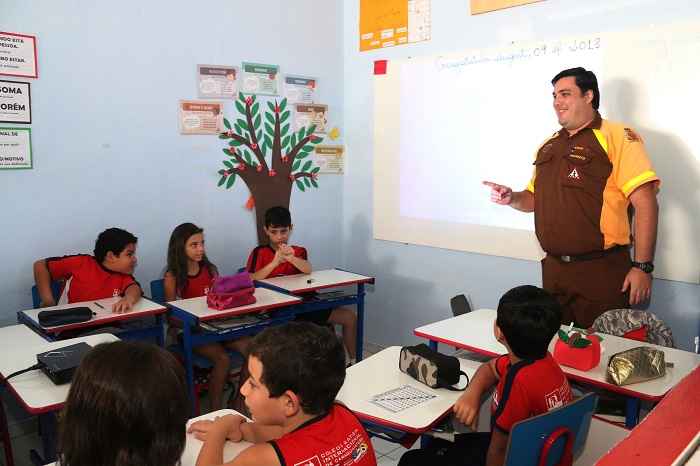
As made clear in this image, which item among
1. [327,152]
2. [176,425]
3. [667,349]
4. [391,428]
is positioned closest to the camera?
[176,425]

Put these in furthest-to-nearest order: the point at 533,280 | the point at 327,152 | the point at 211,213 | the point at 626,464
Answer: the point at 327,152 → the point at 211,213 → the point at 533,280 → the point at 626,464

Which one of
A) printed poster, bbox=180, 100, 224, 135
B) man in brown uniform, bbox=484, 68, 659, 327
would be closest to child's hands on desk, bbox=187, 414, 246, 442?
man in brown uniform, bbox=484, 68, 659, 327

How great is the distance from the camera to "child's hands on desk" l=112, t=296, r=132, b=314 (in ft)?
9.71

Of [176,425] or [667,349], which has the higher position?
[176,425]

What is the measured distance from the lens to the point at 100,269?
10.9 feet

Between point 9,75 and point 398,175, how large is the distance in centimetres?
258

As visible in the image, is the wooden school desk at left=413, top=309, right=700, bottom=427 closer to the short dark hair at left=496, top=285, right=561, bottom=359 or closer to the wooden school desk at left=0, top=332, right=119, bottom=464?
the short dark hair at left=496, top=285, right=561, bottom=359

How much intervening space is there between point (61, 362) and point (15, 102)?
1.87m

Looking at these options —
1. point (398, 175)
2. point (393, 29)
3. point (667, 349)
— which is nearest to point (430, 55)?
point (393, 29)

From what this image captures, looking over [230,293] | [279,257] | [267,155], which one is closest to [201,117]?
[267,155]

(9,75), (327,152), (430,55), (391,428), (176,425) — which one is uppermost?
(430,55)

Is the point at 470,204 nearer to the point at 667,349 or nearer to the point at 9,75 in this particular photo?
the point at 667,349

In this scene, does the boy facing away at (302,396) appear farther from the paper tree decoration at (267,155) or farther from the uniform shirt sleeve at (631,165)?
the paper tree decoration at (267,155)

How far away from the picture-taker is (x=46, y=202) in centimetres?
342
